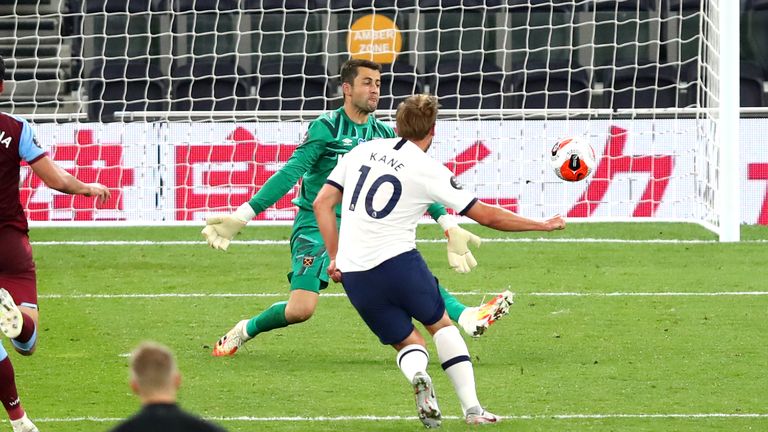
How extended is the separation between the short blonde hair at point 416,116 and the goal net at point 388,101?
799 cm

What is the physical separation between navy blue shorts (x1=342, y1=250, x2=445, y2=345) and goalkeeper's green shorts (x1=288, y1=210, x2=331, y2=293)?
6.11ft

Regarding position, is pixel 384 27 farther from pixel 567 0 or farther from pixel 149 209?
pixel 149 209

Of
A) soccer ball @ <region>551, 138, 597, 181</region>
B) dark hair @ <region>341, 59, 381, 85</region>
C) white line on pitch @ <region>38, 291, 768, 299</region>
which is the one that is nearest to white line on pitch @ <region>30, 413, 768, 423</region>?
dark hair @ <region>341, 59, 381, 85</region>

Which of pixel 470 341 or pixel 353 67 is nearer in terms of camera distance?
pixel 353 67

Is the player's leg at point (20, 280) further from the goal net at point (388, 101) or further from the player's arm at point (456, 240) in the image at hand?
the goal net at point (388, 101)

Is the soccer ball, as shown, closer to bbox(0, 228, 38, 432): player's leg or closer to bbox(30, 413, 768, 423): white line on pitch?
bbox(30, 413, 768, 423): white line on pitch

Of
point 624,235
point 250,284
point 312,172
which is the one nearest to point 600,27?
point 624,235

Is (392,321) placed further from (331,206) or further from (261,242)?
(261,242)

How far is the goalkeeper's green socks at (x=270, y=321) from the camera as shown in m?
8.79

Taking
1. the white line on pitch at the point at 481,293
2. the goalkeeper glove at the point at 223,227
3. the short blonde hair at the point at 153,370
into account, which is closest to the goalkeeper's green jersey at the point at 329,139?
the goalkeeper glove at the point at 223,227

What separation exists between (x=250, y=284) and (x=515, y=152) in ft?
15.0

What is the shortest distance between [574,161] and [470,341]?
1418 mm

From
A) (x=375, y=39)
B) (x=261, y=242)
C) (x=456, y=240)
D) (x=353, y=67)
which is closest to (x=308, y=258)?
(x=353, y=67)

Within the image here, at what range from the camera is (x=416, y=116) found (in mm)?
6773
